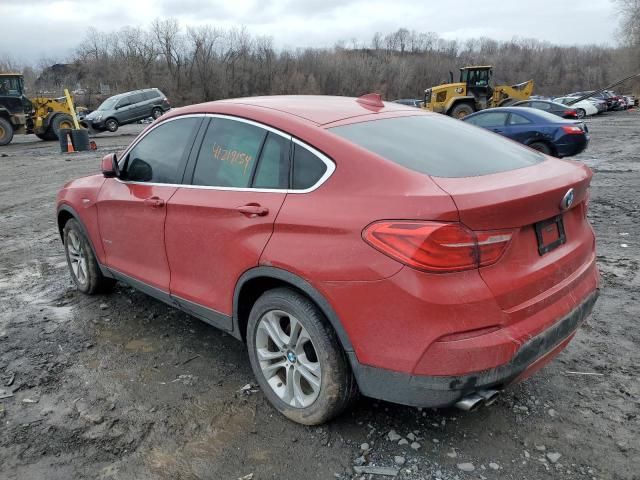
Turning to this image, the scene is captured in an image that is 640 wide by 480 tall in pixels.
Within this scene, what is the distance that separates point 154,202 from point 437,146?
1.83 meters

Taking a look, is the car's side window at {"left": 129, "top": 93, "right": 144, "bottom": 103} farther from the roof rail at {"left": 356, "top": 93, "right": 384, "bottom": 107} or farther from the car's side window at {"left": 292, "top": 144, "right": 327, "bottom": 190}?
the car's side window at {"left": 292, "top": 144, "right": 327, "bottom": 190}

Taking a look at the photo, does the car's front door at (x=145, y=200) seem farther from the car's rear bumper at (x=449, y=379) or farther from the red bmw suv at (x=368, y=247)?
the car's rear bumper at (x=449, y=379)

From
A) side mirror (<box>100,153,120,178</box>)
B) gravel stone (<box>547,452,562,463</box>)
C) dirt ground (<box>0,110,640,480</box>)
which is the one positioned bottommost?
gravel stone (<box>547,452,562,463</box>)

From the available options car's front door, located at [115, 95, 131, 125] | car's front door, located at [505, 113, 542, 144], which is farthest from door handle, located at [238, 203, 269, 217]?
car's front door, located at [115, 95, 131, 125]

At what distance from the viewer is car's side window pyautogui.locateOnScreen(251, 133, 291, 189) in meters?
2.70

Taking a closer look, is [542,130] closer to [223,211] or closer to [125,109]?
[223,211]

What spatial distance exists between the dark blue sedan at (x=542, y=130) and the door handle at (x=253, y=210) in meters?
10.3

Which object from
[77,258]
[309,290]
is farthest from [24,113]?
[309,290]

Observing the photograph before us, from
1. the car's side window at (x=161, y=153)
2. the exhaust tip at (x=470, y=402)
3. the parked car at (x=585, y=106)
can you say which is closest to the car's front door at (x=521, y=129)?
the car's side window at (x=161, y=153)

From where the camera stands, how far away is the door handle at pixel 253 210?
267 centimetres

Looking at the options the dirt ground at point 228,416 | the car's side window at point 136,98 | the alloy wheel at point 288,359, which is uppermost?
the car's side window at point 136,98

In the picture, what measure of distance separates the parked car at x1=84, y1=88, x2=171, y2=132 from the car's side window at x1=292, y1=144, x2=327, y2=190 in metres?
25.8

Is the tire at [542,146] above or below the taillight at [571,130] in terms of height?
below

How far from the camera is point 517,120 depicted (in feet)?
40.0
